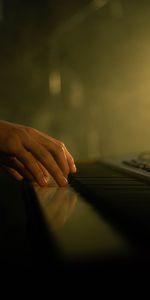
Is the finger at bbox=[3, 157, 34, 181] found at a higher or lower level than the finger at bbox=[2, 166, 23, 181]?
higher

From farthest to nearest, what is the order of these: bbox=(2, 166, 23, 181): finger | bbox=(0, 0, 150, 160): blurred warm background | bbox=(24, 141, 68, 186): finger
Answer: bbox=(0, 0, 150, 160): blurred warm background < bbox=(2, 166, 23, 181): finger < bbox=(24, 141, 68, 186): finger

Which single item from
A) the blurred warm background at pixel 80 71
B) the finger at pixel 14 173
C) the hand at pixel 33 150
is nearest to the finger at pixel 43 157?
the hand at pixel 33 150

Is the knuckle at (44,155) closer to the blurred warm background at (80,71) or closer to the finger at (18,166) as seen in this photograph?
the finger at (18,166)

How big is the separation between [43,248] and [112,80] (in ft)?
4.40

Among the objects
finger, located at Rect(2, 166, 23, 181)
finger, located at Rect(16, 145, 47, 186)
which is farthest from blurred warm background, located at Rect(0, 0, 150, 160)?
finger, located at Rect(16, 145, 47, 186)

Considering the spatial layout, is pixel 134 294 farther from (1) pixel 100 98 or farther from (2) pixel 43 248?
(1) pixel 100 98

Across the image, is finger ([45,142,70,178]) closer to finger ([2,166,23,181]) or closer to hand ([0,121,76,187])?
hand ([0,121,76,187])

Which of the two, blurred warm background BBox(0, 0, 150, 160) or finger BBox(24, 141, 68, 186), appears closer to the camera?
finger BBox(24, 141, 68, 186)

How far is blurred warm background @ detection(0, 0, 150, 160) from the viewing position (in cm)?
160

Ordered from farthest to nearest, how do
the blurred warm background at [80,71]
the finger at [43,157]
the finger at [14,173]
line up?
the blurred warm background at [80,71]
the finger at [14,173]
the finger at [43,157]

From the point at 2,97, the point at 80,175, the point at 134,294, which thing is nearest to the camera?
the point at 134,294

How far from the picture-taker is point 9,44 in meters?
1.60

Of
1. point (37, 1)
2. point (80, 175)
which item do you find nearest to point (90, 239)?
point (80, 175)

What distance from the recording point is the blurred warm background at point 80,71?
1.60 metres
